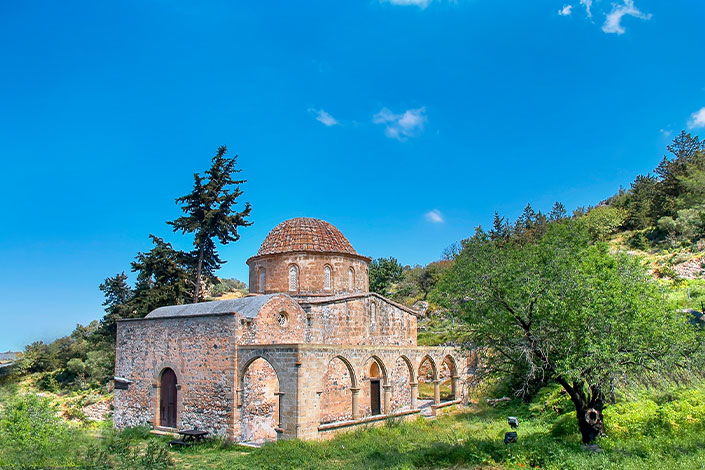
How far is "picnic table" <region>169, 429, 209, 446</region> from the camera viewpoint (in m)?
16.8

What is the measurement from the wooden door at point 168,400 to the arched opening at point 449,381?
12234mm

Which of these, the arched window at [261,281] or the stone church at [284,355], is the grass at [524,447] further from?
the arched window at [261,281]

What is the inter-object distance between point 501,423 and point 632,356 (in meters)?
7.93

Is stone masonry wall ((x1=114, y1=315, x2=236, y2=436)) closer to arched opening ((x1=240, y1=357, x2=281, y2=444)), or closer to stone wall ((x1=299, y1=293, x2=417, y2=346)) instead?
arched opening ((x1=240, y1=357, x2=281, y2=444))

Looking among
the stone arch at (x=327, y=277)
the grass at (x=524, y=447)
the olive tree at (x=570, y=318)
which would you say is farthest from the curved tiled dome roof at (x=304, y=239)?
the olive tree at (x=570, y=318)

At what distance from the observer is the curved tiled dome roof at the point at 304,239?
24017mm

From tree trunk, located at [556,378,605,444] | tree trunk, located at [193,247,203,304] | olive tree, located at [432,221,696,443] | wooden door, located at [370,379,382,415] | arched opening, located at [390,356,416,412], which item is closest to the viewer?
olive tree, located at [432,221,696,443]

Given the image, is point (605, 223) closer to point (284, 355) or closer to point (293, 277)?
point (293, 277)

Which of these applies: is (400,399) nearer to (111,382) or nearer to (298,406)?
(298,406)

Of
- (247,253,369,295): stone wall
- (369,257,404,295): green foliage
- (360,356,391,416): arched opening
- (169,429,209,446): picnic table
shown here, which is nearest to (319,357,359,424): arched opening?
(360,356,391,416): arched opening

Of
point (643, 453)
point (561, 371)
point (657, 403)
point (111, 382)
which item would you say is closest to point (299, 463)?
point (561, 371)

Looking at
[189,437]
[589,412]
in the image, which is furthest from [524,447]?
[189,437]

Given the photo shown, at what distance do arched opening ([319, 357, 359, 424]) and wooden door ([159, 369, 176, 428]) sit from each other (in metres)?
5.92

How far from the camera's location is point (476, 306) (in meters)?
11.8
